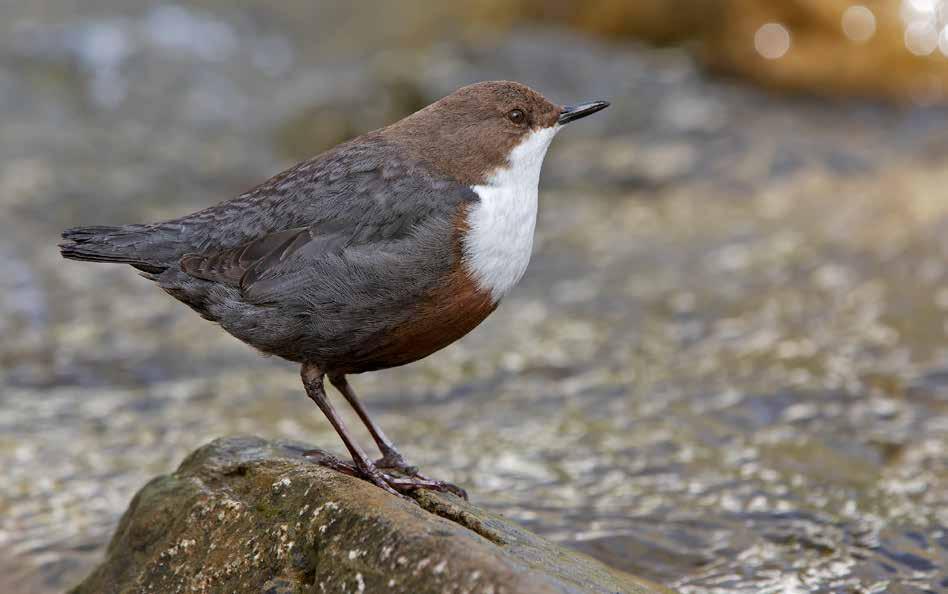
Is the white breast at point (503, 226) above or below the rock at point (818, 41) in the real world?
below

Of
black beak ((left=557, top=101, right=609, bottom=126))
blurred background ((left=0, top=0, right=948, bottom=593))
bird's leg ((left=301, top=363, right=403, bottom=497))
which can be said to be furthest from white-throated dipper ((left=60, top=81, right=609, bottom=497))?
blurred background ((left=0, top=0, right=948, bottom=593))

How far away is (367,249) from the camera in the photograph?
359cm

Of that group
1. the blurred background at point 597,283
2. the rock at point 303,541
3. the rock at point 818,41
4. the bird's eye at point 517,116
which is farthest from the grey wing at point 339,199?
the rock at point 818,41

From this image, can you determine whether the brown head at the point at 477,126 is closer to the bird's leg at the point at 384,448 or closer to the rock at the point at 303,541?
the bird's leg at the point at 384,448

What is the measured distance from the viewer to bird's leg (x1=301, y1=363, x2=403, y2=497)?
3.45 meters

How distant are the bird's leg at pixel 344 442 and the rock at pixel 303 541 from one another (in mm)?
115

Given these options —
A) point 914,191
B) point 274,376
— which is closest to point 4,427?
point 274,376

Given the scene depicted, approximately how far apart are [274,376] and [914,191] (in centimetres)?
463

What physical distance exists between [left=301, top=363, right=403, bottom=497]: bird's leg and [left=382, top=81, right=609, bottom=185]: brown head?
28.3 inches

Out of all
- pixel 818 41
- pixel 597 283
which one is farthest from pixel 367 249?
pixel 818 41

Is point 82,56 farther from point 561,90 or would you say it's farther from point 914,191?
point 914,191

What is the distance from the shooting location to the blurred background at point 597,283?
4715 millimetres

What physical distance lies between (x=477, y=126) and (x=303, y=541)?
4.80 ft

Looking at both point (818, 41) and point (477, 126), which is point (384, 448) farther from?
point (818, 41)
